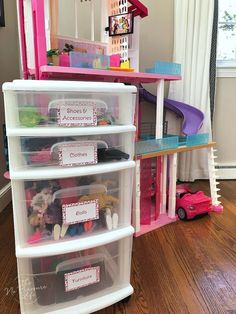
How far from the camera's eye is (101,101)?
68 cm

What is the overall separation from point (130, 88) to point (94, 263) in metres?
0.49

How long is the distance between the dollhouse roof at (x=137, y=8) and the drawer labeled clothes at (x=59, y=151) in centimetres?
74

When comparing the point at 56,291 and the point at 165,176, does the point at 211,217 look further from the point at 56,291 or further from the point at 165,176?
the point at 56,291

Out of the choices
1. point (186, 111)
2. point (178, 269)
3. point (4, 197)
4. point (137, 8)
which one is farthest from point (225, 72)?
point (4, 197)

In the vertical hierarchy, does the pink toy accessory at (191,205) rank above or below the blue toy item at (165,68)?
below

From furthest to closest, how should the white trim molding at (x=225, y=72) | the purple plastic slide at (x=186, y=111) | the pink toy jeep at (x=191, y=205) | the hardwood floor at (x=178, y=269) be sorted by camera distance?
the white trim molding at (x=225, y=72) → the purple plastic slide at (x=186, y=111) → the pink toy jeep at (x=191, y=205) → the hardwood floor at (x=178, y=269)

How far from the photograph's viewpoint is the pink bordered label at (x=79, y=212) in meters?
0.66

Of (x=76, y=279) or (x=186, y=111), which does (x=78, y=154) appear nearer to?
(x=76, y=279)

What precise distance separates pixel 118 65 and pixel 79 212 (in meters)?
0.62

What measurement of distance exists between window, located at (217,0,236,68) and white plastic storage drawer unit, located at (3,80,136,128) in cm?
140

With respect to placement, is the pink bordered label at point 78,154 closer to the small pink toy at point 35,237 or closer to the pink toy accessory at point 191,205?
the small pink toy at point 35,237

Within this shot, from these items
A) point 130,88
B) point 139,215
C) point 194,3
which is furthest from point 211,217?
point 194,3

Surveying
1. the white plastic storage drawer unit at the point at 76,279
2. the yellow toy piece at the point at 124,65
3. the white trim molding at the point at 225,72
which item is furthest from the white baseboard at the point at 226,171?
the white plastic storage drawer unit at the point at 76,279

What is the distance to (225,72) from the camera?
5.93 feet
